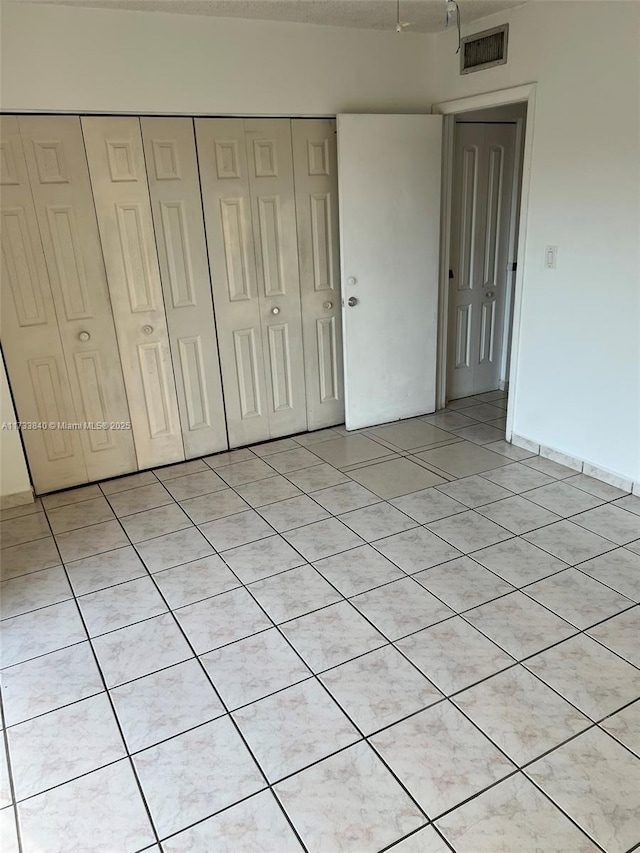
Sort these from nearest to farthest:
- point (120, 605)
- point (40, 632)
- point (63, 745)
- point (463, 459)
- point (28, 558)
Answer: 1. point (63, 745)
2. point (40, 632)
3. point (120, 605)
4. point (28, 558)
5. point (463, 459)

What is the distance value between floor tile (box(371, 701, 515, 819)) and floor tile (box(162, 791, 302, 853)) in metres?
0.35

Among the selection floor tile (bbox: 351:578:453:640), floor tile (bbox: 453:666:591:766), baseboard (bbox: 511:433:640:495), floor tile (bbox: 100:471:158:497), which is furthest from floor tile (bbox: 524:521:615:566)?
floor tile (bbox: 100:471:158:497)

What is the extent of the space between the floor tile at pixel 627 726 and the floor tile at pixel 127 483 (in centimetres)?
262

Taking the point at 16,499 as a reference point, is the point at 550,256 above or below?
above

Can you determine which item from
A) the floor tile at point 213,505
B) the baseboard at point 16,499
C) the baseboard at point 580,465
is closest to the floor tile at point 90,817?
A: the floor tile at point 213,505

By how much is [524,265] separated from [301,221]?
1.39 m

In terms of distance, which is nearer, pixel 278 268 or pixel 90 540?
pixel 90 540

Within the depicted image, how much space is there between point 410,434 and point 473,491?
3.05 feet

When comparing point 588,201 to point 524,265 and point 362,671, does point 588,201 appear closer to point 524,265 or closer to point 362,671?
point 524,265

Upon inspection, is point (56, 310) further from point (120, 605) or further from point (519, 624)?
point (519, 624)

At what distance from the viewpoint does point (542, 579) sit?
8.26 feet

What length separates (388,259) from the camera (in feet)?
13.1

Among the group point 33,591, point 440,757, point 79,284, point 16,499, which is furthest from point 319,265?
point 440,757

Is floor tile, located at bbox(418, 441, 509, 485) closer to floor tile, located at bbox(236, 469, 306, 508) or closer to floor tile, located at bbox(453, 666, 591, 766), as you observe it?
floor tile, located at bbox(236, 469, 306, 508)
